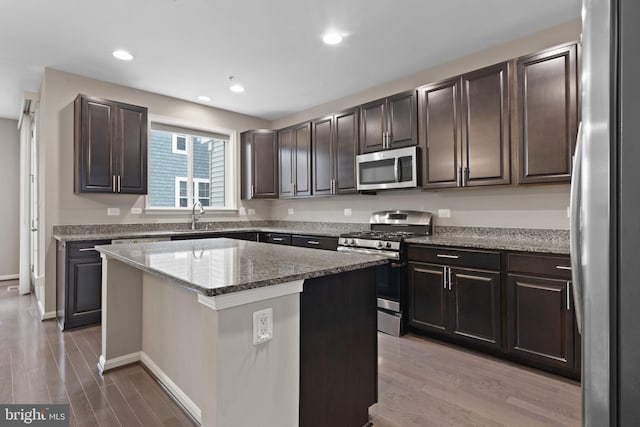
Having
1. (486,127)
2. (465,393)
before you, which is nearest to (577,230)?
(465,393)

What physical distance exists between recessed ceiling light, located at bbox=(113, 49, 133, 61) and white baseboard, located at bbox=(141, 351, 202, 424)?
282 centimetres

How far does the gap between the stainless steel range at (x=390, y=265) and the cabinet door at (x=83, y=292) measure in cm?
259

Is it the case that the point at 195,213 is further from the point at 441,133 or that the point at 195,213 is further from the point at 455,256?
the point at 455,256

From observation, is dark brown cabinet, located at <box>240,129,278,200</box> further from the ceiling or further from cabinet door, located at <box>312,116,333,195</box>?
the ceiling

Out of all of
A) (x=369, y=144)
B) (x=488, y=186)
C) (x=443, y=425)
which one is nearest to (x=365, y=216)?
(x=369, y=144)

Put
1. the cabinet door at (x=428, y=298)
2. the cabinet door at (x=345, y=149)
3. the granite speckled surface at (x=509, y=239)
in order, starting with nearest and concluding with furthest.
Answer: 1. the granite speckled surface at (x=509, y=239)
2. the cabinet door at (x=428, y=298)
3. the cabinet door at (x=345, y=149)

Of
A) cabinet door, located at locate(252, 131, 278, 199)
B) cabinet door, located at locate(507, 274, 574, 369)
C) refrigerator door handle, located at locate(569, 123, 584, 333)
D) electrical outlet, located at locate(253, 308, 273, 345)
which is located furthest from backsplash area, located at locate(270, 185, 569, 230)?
electrical outlet, located at locate(253, 308, 273, 345)

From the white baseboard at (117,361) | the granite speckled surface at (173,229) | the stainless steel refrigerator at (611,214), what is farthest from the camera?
the granite speckled surface at (173,229)

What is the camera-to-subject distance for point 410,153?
3371mm

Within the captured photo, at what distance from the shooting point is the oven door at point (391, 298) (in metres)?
3.14

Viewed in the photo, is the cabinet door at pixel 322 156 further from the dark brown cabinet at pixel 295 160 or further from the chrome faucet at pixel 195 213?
the chrome faucet at pixel 195 213

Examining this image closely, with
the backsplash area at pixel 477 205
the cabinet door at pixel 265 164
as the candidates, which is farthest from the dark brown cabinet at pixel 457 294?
the cabinet door at pixel 265 164

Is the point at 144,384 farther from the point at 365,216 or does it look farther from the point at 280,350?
the point at 365,216

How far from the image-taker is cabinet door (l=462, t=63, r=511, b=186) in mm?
2801
